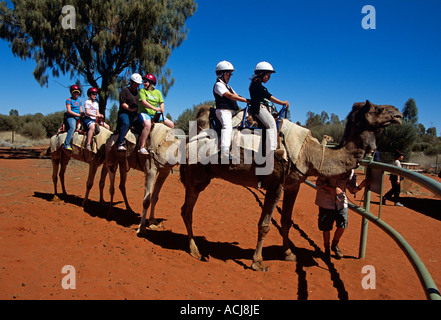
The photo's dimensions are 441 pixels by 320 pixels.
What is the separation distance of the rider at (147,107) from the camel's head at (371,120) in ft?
13.5

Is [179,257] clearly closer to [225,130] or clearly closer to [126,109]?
[225,130]

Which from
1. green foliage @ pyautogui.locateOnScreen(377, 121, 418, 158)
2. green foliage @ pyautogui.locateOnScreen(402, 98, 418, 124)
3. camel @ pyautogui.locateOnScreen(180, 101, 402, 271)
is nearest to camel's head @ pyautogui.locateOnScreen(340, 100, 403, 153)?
camel @ pyautogui.locateOnScreen(180, 101, 402, 271)

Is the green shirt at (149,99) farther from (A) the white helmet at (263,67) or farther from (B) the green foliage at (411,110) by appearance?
(B) the green foliage at (411,110)

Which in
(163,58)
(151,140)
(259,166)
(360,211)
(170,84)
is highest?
(163,58)

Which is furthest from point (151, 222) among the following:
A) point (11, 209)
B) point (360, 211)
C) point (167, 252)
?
point (360, 211)

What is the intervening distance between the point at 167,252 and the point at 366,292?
3.28 meters

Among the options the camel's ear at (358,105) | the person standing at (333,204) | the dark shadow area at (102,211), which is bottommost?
the dark shadow area at (102,211)

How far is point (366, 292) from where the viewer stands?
164 inches

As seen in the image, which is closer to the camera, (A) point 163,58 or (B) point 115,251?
(B) point 115,251

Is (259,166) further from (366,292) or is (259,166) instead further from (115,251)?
(115,251)

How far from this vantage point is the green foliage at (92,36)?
19.2 meters

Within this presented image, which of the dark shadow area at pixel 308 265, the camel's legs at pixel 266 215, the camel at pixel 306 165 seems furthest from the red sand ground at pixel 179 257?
the camel at pixel 306 165

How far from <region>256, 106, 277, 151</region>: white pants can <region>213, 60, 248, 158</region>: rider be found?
0.34m

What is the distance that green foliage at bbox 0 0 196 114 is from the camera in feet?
63.0
